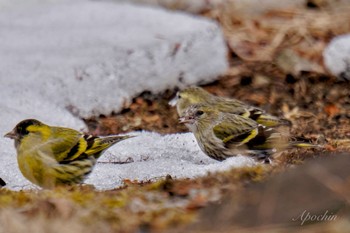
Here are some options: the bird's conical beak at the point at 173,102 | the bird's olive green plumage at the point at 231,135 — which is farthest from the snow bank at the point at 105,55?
the bird's olive green plumage at the point at 231,135

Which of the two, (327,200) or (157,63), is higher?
(327,200)

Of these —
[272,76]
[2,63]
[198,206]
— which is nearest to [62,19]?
[2,63]

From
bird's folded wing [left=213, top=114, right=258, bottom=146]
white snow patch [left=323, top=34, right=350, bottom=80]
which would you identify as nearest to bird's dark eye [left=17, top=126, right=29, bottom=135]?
bird's folded wing [left=213, top=114, right=258, bottom=146]

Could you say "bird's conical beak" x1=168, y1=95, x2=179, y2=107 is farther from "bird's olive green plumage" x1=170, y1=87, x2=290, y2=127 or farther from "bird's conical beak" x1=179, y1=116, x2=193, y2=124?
"bird's conical beak" x1=179, y1=116, x2=193, y2=124

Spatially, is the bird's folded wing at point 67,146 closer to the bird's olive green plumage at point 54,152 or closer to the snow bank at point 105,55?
the bird's olive green plumage at point 54,152

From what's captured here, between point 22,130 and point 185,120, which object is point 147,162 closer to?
point 22,130

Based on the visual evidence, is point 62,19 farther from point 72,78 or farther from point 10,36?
point 72,78
